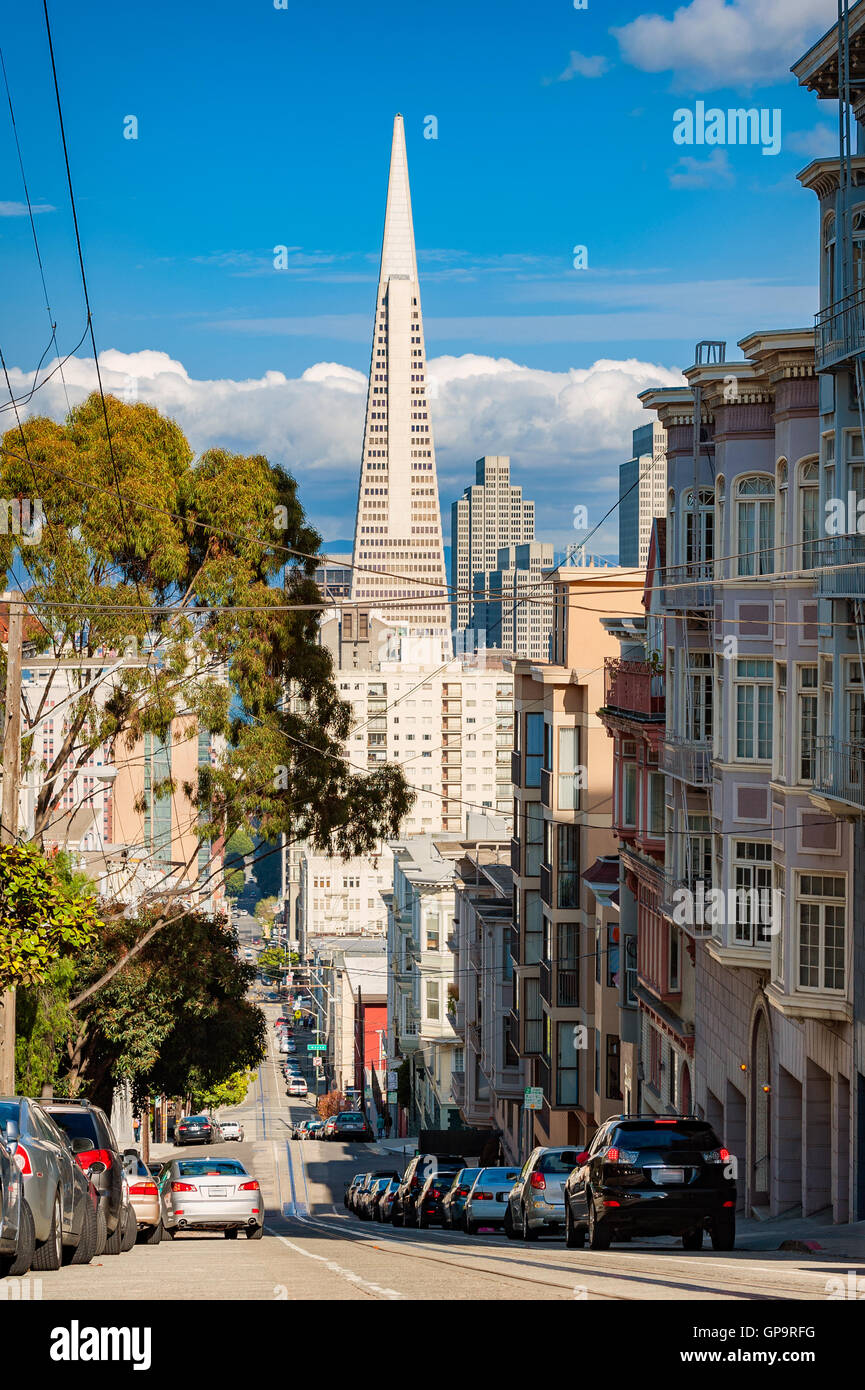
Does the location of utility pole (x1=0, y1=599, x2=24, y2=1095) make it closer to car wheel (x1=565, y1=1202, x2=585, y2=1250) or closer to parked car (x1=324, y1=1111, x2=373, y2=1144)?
car wheel (x1=565, y1=1202, x2=585, y2=1250)

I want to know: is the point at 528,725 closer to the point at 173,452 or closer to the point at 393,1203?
the point at 393,1203

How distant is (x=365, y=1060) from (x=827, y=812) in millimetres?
110012

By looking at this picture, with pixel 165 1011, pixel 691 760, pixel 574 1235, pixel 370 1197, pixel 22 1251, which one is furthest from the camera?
pixel 370 1197

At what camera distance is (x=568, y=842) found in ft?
157

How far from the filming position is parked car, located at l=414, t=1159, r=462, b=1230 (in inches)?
1303

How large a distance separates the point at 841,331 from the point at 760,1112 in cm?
1381

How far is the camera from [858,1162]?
24.7m

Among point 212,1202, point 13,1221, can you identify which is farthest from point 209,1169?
point 13,1221

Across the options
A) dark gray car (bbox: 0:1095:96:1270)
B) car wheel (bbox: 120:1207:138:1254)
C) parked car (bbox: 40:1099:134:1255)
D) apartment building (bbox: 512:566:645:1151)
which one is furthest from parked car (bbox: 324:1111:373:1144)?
dark gray car (bbox: 0:1095:96:1270)

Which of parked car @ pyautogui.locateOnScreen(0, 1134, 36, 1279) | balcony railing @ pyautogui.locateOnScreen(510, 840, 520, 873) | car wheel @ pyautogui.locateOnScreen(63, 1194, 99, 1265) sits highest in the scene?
balcony railing @ pyautogui.locateOnScreen(510, 840, 520, 873)

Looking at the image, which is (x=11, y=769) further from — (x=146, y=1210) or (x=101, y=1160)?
(x=101, y=1160)

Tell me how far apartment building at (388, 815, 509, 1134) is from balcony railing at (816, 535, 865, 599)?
166ft
